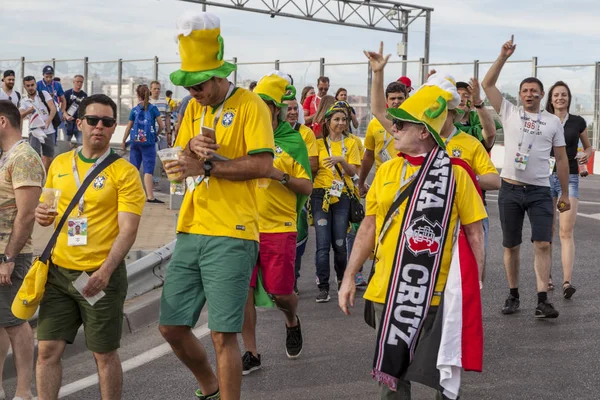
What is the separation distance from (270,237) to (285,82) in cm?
110

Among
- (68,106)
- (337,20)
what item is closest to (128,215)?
(68,106)

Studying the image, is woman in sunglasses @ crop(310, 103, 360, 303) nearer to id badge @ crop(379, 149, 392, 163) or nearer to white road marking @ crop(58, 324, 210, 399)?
id badge @ crop(379, 149, 392, 163)

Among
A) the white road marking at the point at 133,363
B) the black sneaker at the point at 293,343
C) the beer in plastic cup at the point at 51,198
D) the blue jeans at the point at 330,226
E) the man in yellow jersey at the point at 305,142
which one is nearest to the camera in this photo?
A: the beer in plastic cup at the point at 51,198

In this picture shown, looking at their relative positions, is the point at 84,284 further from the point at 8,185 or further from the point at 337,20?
→ the point at 337,20

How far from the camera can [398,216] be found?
4.68 m

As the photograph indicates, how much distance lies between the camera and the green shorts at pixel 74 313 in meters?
5.12

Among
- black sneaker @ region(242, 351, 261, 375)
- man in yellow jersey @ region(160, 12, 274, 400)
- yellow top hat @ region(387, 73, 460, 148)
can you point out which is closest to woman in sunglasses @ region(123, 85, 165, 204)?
black sneaker @ region(242, 351, 261, 375)

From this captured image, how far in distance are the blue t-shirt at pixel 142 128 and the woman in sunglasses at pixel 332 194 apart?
284 inches

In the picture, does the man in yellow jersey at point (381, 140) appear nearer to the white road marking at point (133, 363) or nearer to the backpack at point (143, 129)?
the white road marking at point (133, 363)

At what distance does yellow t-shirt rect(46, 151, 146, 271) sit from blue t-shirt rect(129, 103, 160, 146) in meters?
11.1

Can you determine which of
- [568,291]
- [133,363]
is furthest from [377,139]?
[133,363]

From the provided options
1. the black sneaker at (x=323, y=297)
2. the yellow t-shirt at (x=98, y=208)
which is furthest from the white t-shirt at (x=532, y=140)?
the yellow t-shirt at (x=98, y=208)

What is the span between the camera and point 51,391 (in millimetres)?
5070

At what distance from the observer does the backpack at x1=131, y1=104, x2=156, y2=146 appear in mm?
16188
